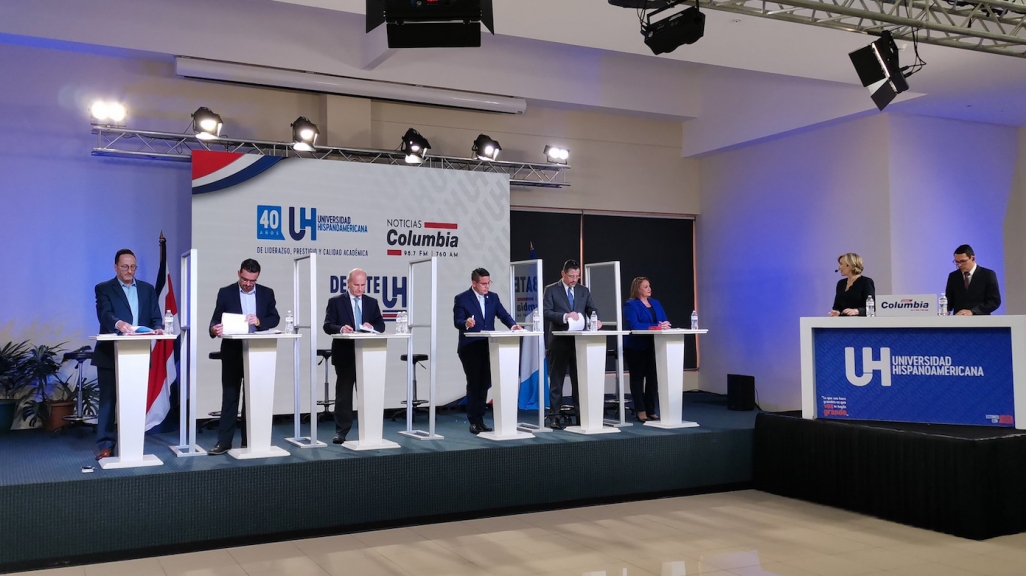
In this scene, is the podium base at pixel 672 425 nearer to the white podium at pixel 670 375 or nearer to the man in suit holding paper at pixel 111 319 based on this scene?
the white podium at pixel 670 375

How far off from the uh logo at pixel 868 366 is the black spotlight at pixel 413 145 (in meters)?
4.86

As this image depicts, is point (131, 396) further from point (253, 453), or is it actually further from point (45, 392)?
point (45, 392)

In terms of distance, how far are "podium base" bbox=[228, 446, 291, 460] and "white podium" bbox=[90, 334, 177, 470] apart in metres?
0.50

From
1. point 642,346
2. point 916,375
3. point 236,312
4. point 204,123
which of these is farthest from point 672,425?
point 204,123

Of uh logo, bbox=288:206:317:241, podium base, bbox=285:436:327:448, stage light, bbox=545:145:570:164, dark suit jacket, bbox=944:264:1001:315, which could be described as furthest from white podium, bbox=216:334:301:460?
dark suit jacket, bbox=944:264:1001:315

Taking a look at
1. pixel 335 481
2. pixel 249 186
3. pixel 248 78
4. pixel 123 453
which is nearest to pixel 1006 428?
pixel 335 481

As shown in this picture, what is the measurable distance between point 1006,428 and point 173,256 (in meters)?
7.43

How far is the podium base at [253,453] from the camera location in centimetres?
572

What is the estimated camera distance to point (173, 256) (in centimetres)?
855

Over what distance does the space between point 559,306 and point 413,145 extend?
8.76 feet

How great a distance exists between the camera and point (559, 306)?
755cm

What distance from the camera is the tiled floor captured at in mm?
4625

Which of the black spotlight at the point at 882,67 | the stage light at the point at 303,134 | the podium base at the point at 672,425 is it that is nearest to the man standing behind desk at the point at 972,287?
the black spotlight at the point at 882,67

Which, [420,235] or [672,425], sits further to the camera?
[420,235]
